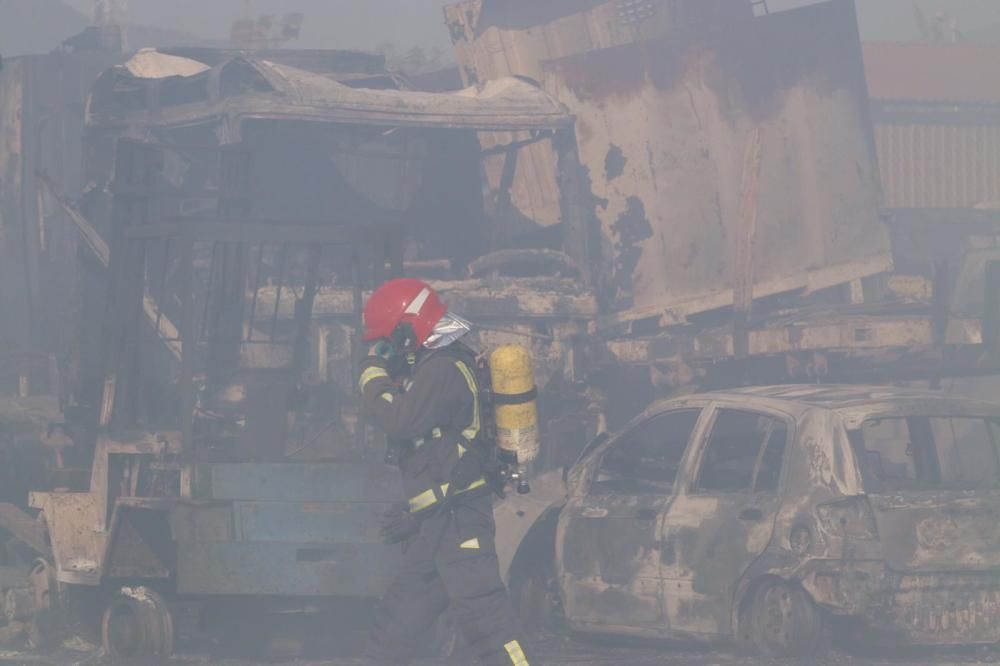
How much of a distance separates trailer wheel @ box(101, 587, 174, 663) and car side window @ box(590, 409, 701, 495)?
2483mm

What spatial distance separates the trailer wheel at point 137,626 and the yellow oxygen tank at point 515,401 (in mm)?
2717

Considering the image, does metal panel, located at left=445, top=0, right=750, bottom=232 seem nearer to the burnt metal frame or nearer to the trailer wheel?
the burnt metal frame

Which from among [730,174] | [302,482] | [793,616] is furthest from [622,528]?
[730,174]

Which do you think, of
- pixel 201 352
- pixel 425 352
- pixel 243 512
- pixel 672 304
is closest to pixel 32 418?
pixel 201 352

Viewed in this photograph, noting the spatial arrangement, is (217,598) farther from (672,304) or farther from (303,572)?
(672,304)

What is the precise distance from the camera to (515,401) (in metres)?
5.44

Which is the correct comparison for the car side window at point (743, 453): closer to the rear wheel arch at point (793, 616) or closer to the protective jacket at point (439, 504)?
the rear wheel arch at point (793, 616)

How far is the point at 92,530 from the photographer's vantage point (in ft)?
26.4

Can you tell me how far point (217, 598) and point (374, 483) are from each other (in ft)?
3.40

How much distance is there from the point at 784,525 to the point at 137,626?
345 centimetres

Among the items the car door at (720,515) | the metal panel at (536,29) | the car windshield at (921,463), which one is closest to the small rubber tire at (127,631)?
the car door at (720,515)

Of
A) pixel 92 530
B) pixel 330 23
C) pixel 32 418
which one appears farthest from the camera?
pixel 330 23

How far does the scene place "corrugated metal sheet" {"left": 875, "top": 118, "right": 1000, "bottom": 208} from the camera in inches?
843

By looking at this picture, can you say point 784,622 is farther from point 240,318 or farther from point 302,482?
point 240,318
